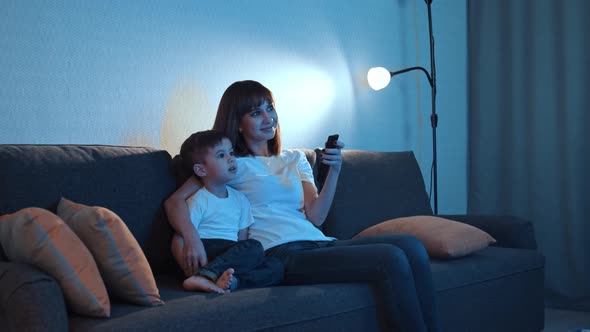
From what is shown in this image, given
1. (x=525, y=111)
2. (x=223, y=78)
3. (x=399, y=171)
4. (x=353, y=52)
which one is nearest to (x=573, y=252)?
(x=525, y=111)

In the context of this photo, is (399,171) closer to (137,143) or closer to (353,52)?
(353,52)

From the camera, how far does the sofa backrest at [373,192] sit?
2.75 meters

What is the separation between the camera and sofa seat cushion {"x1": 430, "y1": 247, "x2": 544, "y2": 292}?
87.4 inches

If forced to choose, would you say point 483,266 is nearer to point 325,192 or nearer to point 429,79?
point 325,192

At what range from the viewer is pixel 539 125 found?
3.72 m

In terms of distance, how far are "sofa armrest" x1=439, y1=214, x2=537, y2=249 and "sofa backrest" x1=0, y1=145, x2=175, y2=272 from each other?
140 cm

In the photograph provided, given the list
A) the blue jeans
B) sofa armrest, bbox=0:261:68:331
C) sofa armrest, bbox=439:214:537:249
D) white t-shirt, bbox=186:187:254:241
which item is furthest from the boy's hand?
sofa armrest, bbox=439:214:537:249

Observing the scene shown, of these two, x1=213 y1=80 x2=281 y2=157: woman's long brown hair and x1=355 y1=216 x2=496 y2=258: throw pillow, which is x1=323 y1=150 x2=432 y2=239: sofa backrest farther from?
x1=213 y1=80 x2=281 y2=157: woman's long brown hair

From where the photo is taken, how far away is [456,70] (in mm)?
4039

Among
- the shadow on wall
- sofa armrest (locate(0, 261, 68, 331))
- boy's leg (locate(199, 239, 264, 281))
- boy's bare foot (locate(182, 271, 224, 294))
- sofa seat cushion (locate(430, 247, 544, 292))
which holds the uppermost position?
the shadow on wall

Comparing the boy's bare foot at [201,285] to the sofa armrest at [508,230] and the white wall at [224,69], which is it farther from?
the sofa armrest at [508,230]

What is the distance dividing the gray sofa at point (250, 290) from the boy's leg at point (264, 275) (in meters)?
0.10

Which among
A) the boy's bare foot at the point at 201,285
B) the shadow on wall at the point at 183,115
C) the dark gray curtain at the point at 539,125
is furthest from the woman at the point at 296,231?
the dark gray curtain at the point at 539,125

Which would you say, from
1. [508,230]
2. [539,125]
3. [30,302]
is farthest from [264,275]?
[539,125]
